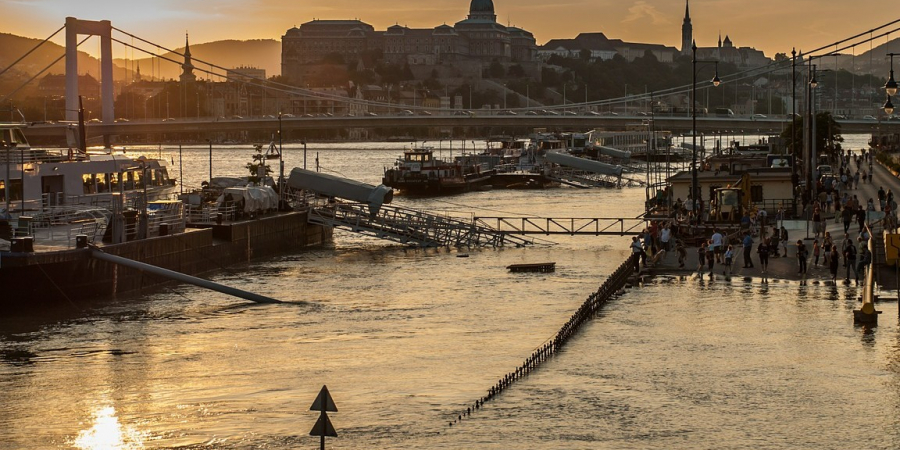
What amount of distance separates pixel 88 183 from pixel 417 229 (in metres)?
10.3

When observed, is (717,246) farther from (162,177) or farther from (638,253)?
(162,177)

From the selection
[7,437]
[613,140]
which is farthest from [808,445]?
[613,140]

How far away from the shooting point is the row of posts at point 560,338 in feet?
63.0

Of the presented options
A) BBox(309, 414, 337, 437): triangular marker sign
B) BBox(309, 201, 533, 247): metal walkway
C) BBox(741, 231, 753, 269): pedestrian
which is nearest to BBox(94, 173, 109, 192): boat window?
BBox(309, 201, 533, 247): metal walkway

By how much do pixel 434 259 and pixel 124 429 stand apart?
2185cm

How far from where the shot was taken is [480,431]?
57.5 ft

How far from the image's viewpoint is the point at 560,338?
76.7 ft

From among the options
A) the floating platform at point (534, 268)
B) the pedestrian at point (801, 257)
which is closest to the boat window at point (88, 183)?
the floating platform at point (534, 268)

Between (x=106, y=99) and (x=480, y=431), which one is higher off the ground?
(x=106, y=99)

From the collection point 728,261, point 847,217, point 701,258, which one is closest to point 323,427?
point 728,261

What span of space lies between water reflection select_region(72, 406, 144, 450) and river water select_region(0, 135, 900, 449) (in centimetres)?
6

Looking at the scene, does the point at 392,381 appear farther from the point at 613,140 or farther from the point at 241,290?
the point at 613,140

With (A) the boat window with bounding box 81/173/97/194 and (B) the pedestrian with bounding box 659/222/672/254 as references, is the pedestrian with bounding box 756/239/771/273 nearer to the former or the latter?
(B) the pedestrian with bounding box 659/222/672/254

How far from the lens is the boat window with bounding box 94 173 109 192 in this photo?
124 ft
